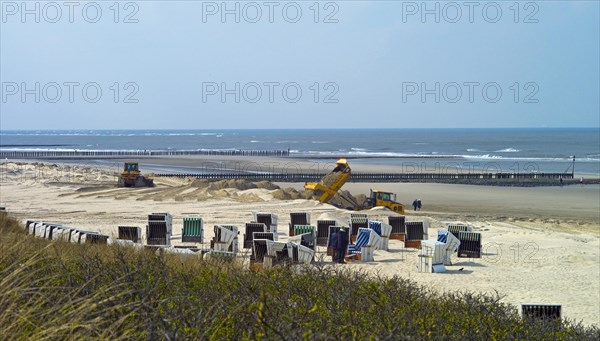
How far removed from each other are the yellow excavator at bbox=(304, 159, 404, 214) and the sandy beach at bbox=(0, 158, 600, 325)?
3.23 ft

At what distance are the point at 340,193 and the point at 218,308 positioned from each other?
28423 millimetres

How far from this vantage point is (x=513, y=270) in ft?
58.3

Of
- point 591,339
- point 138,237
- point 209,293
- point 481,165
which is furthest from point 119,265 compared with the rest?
point 481,165

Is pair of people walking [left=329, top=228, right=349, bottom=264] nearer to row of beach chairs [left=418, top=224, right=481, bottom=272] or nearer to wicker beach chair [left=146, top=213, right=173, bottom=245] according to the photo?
row of beach chairs [left=418, top=224, right=481, bottom=272]

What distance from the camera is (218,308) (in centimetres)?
552

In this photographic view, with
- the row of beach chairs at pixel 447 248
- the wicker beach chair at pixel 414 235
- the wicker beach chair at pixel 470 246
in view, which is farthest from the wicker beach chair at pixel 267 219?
the wicker beach chair at pixel 470 246

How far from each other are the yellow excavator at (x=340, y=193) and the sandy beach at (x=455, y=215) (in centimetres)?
98

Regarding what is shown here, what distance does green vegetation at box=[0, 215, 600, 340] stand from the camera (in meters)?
4.97

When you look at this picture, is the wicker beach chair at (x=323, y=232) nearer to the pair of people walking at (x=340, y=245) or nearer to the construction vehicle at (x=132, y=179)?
the pair of people walking at (x=340, y=245)

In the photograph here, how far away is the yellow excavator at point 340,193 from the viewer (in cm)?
3123

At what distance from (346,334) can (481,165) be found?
68.0 metres

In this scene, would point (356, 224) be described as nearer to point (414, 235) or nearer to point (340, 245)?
point (414, 235)

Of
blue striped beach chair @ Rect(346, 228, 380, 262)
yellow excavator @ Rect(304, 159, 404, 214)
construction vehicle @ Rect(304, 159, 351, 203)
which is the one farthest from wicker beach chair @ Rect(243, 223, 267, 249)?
construction vehicle @ Rect(304, 159, 351, 203)

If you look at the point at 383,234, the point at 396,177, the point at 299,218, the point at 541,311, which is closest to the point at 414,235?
the point at 383,234
